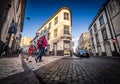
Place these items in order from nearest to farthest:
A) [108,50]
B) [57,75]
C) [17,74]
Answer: [17,74] < [57,75] < [108,50]

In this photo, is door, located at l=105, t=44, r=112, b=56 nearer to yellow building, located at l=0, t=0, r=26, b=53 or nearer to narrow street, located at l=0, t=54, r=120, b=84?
narrow street, located at l=0, t=54, r=120, b=84

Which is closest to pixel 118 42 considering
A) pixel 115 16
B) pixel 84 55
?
pixel 115 16

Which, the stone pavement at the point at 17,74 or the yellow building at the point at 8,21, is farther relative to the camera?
the yellow building at the point at 8,21

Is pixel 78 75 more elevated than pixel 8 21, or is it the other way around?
pixel 8 21

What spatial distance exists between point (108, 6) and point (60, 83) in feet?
60.4

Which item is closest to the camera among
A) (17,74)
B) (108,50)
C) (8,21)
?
(17,74)

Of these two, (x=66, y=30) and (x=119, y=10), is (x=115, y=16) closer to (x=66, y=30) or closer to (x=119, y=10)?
(x=119, y=10)

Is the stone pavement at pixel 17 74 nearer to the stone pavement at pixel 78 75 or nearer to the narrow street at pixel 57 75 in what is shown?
the narrow street at pixel 57 75

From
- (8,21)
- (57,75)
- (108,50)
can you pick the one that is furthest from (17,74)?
(108,50)

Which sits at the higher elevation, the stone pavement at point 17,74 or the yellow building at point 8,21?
the yellow building at point 8,21

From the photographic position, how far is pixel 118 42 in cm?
1259

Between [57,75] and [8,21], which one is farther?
[8,21]

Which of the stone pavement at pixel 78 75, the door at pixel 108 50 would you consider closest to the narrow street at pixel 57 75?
→ the stone pavement at pixel 78 75

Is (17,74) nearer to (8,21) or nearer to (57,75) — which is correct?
(57,75)
